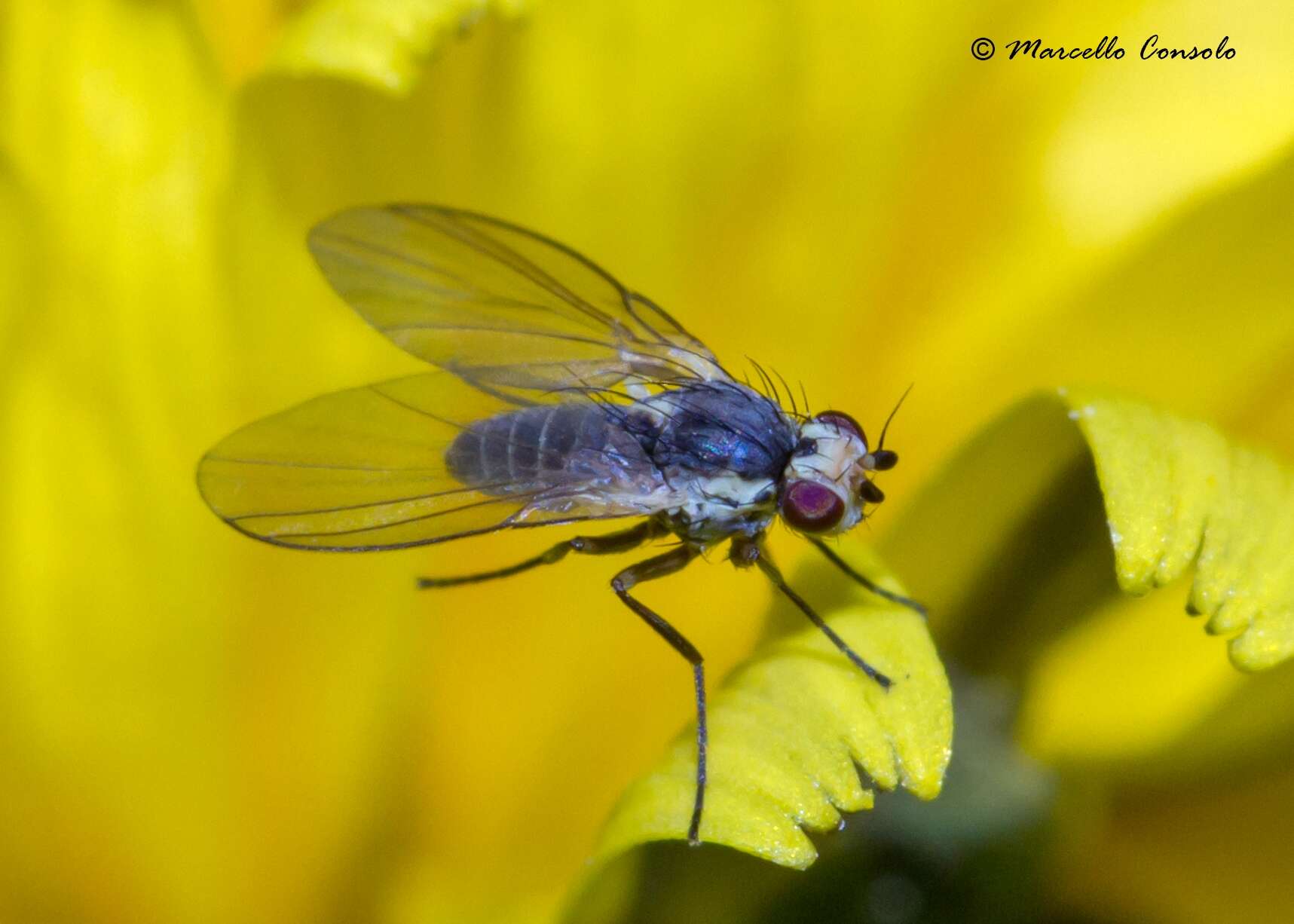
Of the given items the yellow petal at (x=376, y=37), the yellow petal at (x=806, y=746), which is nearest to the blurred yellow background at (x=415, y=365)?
the yellow petal at (x=376, y=37)

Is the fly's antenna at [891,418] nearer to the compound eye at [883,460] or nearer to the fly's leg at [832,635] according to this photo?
the compound eye at [883,460]

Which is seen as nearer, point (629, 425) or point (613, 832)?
point (613, 832)

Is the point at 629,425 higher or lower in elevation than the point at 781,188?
lower

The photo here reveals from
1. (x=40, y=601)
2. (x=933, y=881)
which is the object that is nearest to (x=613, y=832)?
(x=933, y=881)

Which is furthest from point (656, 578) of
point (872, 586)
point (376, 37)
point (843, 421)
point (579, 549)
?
point (376, 37)

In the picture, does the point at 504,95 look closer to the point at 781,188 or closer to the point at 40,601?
the point at 781,188
